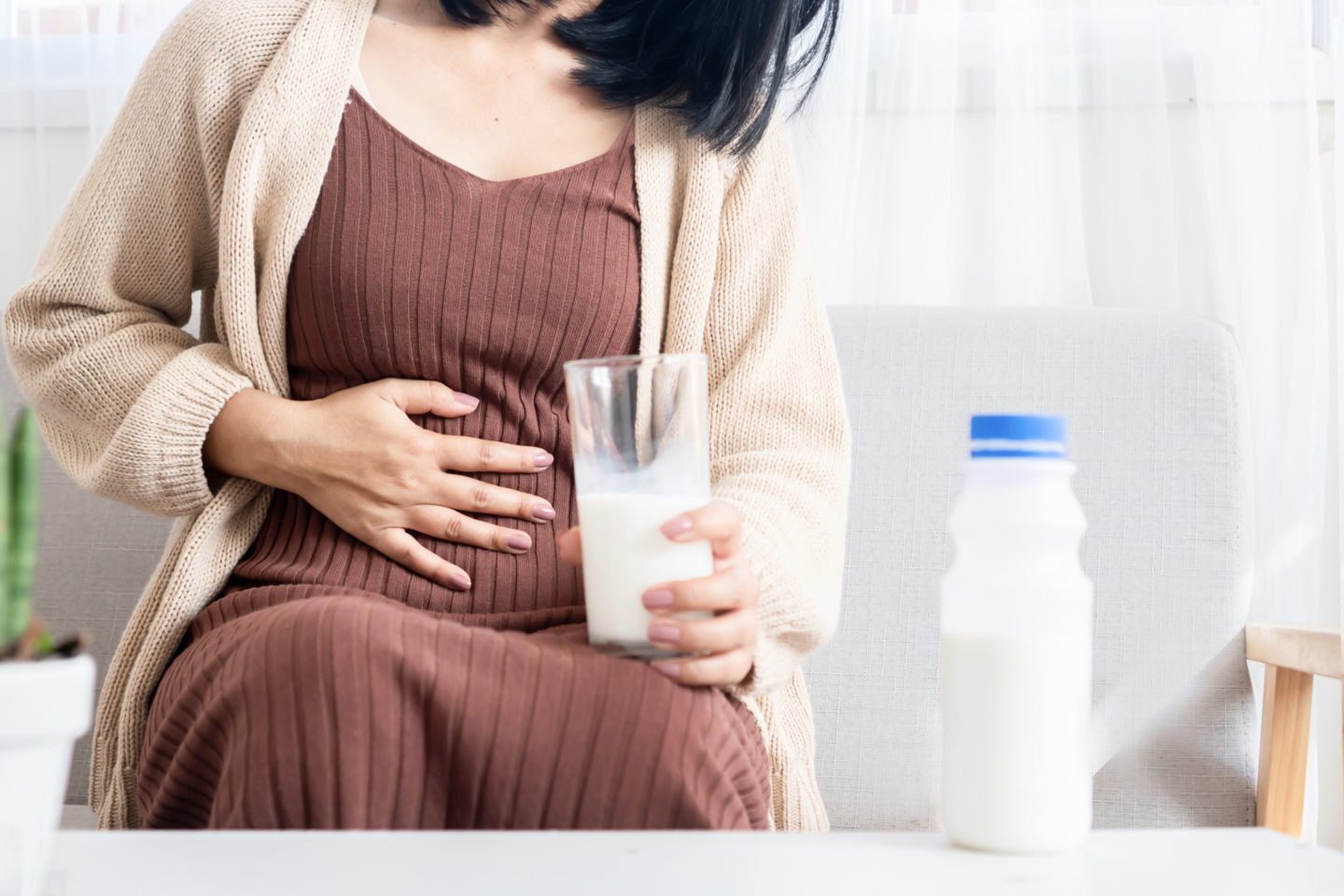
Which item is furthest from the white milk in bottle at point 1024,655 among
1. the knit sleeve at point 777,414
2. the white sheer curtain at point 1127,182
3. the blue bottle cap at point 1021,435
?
the white sheer curtain at point 1127,182

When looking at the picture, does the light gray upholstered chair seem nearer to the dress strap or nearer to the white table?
the dress strap

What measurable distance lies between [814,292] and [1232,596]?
545mm

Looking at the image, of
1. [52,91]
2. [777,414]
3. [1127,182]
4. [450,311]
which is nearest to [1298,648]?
[777,414]

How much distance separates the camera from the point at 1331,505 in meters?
1.51

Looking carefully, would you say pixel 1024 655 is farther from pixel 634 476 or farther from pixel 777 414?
pixel 777 414

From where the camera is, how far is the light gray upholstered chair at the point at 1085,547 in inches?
47.1

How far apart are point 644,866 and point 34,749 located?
0.23 metres

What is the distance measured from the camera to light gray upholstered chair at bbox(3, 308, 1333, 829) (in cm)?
120

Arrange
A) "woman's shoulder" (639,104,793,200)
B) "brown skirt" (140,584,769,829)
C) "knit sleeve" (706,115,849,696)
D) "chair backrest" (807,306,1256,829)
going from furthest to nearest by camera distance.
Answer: "chair backrest" (807,306,1256,829) → "woman's shoulder" (639,104,793,200) → "knit sleeve" (706,115,849,696) → "brown skirt" (140,584,769,829)

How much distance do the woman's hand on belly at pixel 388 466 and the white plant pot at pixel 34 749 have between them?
501 mm

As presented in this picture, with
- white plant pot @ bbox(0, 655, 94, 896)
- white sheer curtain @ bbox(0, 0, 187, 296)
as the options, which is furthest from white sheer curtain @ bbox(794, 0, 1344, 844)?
white plant pot @ bbox(0, 655, 94, 896)

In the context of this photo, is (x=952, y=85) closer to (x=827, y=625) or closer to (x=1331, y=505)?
(x=1331, y=505)

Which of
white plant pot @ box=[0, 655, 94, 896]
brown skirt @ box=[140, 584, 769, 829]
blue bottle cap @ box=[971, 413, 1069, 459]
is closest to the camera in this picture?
white plant pot @ box=[0, 655, 94, 896]

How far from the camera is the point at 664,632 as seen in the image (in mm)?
663
